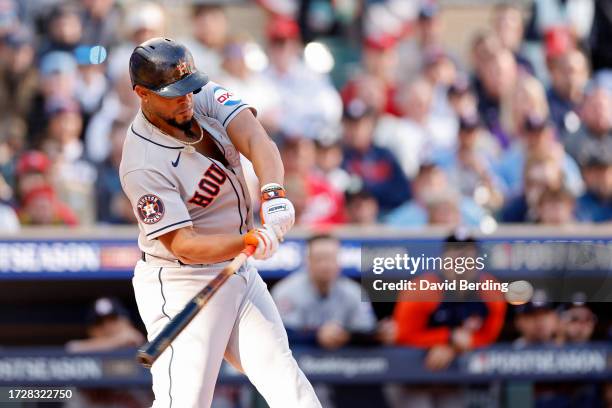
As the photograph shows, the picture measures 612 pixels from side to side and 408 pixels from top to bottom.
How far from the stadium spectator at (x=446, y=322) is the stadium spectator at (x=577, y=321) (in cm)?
38

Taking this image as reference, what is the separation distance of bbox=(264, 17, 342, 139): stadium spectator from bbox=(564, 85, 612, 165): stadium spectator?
1777 millimetres

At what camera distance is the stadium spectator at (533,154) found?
7.93 metres

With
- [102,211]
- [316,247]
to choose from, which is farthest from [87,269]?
[316,247]

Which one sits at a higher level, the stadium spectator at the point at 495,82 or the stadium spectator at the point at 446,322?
the stadium spectator at the point at 495,82

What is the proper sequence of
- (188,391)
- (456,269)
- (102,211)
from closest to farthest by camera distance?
(188,391) → (456,269) → (102,211)

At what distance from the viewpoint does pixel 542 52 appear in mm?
8992

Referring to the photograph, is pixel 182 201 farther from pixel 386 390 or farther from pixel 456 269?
pixel 386 390

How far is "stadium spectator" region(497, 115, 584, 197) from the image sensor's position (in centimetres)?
793

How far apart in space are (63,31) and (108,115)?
0.97 meters

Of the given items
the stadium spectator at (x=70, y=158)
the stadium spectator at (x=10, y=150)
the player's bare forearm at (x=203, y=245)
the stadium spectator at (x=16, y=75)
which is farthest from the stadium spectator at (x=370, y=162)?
the player's bare forearm at (x=203, y=245)

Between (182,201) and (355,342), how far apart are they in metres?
2.87

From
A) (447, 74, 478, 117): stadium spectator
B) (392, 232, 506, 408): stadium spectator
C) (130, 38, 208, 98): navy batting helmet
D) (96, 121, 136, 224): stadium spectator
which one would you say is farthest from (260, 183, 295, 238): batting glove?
(447, 74, 478, 117): stadium spectator

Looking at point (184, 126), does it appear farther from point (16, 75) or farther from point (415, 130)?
point (16, 75)

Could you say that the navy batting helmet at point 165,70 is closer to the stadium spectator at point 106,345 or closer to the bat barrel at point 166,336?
the bat barrel at point 166,336
